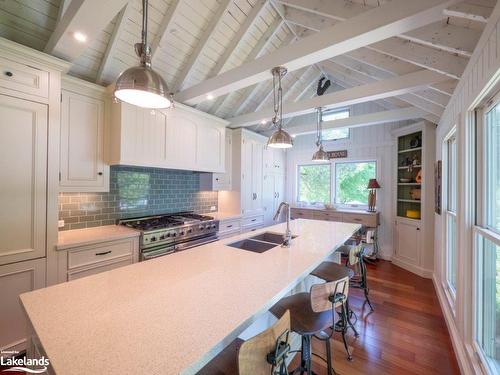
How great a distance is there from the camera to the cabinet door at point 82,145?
2258mm

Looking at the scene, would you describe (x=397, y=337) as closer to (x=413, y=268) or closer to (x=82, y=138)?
(x=413, y=268)

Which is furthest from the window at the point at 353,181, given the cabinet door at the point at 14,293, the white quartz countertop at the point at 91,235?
the cabinet door at the point at 14,293

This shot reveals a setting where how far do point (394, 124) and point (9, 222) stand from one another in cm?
560

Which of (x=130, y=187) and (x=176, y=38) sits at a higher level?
(x=176, y=38)

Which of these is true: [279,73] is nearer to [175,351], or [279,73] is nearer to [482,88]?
[482,88]

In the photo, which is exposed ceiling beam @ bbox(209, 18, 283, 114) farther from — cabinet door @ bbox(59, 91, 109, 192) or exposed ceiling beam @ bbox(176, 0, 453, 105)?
cabinet door @ bbox(59, 91, 109, 192)

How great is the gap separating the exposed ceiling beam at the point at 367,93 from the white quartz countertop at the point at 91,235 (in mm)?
2587

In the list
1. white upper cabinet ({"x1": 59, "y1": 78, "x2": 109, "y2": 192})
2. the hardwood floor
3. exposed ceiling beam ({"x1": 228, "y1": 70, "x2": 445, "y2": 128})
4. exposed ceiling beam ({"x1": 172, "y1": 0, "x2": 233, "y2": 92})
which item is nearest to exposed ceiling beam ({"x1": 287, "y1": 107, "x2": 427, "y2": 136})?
exposed ceiling beam ({"x1": 228, "y1": 70, "x2": 445, "y2": 128})

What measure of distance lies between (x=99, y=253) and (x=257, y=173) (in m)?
3.02

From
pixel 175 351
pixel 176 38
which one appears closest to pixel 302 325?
pixel 175 351

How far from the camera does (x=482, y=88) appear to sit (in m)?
1.46

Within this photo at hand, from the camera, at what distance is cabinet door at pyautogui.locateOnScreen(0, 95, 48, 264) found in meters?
1.77

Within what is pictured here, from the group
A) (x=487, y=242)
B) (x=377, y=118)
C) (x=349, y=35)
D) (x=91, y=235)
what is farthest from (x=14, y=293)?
(x=377, y=118)

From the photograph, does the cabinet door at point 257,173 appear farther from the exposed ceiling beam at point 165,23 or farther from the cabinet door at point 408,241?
the cabinet door at point 408,241
